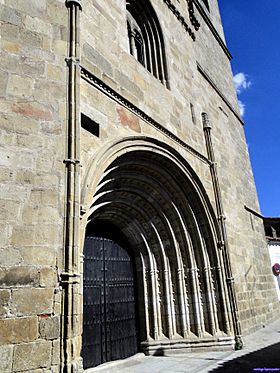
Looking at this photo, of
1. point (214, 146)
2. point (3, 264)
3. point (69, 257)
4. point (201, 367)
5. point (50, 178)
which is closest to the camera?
point (3, 264)

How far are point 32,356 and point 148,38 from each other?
661 cm

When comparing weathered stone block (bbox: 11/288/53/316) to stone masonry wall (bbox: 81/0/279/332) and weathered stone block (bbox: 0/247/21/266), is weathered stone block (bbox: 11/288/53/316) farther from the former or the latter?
stone masonry wall (bbox: 81/0/279/332)

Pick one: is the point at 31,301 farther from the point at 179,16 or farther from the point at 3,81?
the point at 179,16

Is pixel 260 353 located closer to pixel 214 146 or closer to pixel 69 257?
pixel 69 257

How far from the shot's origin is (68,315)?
302 centimetres

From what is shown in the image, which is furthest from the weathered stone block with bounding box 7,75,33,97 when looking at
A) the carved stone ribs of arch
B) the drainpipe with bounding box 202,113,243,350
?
the drainpipe with bounding box 202,113,243,350

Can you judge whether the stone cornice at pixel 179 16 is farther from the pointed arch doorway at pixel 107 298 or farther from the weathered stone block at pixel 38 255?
the weathered stone block at pixel 38 255

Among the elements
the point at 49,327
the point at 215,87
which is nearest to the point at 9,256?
the point at 49,327

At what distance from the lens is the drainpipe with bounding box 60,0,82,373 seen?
2.96 metres

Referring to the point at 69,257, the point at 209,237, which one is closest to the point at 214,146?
the point at 209,237

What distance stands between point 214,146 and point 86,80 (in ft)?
15.3

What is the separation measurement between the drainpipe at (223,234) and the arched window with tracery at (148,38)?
176 centimetres

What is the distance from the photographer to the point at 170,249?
633 cm

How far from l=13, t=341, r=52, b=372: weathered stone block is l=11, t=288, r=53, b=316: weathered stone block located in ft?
0.92
